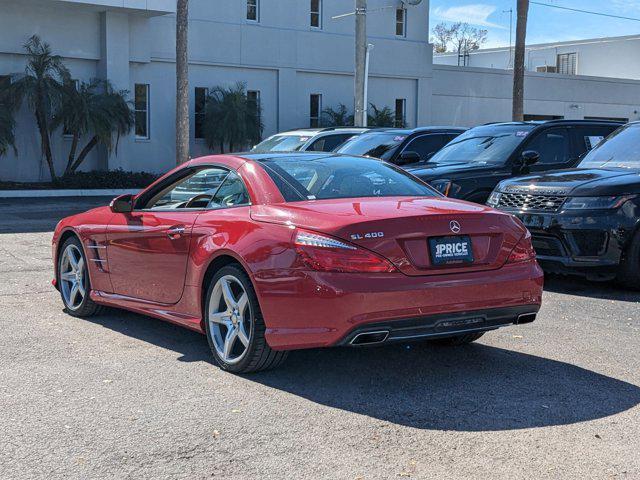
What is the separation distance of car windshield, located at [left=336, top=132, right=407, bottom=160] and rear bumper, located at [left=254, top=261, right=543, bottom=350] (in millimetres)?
8901

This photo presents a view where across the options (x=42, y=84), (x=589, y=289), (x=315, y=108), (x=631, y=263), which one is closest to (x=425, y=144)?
(x=589, y=289)

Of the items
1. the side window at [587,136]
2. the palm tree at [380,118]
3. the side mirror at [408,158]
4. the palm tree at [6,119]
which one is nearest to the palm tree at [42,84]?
the palm tree at [6,119]

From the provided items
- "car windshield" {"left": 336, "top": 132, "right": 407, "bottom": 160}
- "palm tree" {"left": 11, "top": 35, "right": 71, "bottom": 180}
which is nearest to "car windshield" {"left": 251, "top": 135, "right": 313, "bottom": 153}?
"car windshield" {"left": 336, "top": 132, "right": 407, "bottom": 160}

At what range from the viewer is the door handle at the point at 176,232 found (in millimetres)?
6588

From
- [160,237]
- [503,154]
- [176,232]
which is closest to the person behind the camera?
[176,232]

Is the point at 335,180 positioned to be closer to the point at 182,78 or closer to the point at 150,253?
the point at 150,253

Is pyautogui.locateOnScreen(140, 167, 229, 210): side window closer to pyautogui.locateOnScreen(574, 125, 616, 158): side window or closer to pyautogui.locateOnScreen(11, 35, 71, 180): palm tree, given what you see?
pyautogui.locateOnScreen(574, 125, 616, 158): side window

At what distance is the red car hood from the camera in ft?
18.0

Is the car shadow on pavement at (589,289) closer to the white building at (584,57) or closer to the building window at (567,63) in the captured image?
the white building at (584,57)

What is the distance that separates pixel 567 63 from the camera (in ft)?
181

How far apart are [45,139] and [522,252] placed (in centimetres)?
2204

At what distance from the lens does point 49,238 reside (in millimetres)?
14617

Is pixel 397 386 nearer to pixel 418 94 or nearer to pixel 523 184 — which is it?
pixel 523 184

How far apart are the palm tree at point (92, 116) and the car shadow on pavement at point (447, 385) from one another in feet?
63.0
